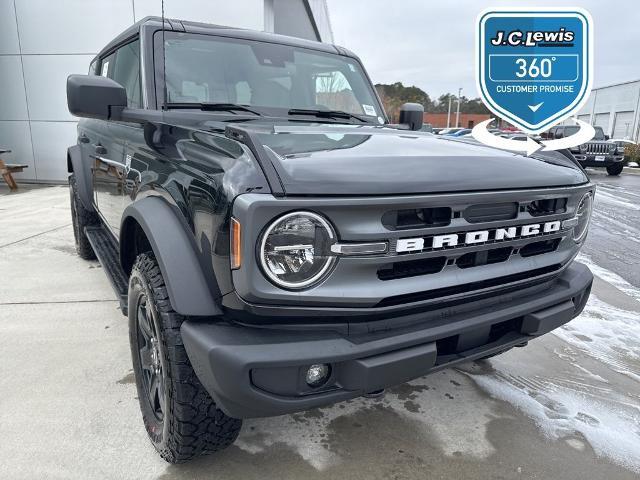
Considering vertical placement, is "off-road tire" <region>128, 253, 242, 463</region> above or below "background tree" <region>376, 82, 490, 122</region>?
below

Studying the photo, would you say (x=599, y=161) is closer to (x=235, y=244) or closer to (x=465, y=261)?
(x=465, y=261)

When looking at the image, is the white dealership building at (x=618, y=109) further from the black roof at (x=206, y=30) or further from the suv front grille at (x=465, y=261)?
the suv front grille at (x=465, y=261)

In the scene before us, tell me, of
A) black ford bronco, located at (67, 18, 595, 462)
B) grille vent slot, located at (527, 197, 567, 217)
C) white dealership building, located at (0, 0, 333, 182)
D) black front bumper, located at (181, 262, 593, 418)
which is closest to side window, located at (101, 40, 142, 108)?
black ford bronco, located at (67, 18, 595, 462)

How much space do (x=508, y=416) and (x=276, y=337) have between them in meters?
1.52

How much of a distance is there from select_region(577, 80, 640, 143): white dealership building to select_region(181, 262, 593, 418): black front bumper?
4369 centimetres

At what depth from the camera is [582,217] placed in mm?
2209

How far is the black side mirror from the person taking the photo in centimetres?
330

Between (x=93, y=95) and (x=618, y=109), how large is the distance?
168 ft

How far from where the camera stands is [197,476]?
1869mm

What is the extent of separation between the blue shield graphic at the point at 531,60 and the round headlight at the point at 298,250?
9.92ft

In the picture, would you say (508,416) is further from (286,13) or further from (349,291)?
(286,13)

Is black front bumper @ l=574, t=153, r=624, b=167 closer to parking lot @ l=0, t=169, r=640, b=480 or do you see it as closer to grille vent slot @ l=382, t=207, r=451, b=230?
parking lot @ l=0, t=169, r=640, b=480

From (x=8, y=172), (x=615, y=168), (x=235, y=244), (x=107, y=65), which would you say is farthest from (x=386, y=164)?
(x=615, y=168)

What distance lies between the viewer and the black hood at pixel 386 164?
1470 mm
